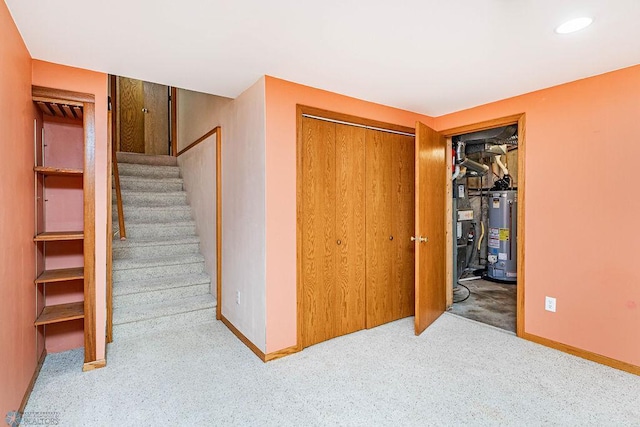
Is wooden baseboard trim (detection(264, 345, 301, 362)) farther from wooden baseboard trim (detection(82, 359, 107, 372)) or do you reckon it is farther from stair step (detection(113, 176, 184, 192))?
stair step (detection(113, 176, 184, 192))

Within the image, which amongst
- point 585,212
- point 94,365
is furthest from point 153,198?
point 585,212

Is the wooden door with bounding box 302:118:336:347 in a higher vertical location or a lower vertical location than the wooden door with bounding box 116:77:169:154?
lower

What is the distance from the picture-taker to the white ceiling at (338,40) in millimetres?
1602

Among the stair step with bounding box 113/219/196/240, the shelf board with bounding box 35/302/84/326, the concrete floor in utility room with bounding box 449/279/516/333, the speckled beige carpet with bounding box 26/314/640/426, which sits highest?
the stair step with bounding box 113/219/196/240

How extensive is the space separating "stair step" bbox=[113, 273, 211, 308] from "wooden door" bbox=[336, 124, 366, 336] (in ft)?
5.06

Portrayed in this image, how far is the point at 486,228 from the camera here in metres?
5.63

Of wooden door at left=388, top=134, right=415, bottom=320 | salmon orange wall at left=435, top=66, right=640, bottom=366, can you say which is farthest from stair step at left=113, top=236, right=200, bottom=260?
salmon orange wall at left=435, top=66, right=640, bottom=366

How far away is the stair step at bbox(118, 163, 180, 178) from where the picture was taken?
4504 millimetres

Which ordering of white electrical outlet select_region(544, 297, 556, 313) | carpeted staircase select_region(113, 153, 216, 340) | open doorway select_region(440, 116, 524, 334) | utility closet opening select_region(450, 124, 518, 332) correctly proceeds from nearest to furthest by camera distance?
white electrical outlet select_region(544, 297, 556, 313) → carpeted staircase select_region(113, 153, 216, 340) → open doorway select_region(440, 116, 524, 334) → utility closet opening select_region(450, 124, 518, 332)

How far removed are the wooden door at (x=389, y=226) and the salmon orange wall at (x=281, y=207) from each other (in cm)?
82

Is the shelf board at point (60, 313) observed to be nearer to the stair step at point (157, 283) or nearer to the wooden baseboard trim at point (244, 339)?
the stair step at point (157, 283)

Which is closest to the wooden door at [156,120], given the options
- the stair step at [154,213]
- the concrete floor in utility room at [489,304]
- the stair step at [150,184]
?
the stair step at [150,184]

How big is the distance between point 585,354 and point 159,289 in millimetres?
3676

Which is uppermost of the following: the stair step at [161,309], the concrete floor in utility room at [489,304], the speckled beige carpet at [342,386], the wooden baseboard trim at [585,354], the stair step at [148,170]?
the stair step at [148,170]
